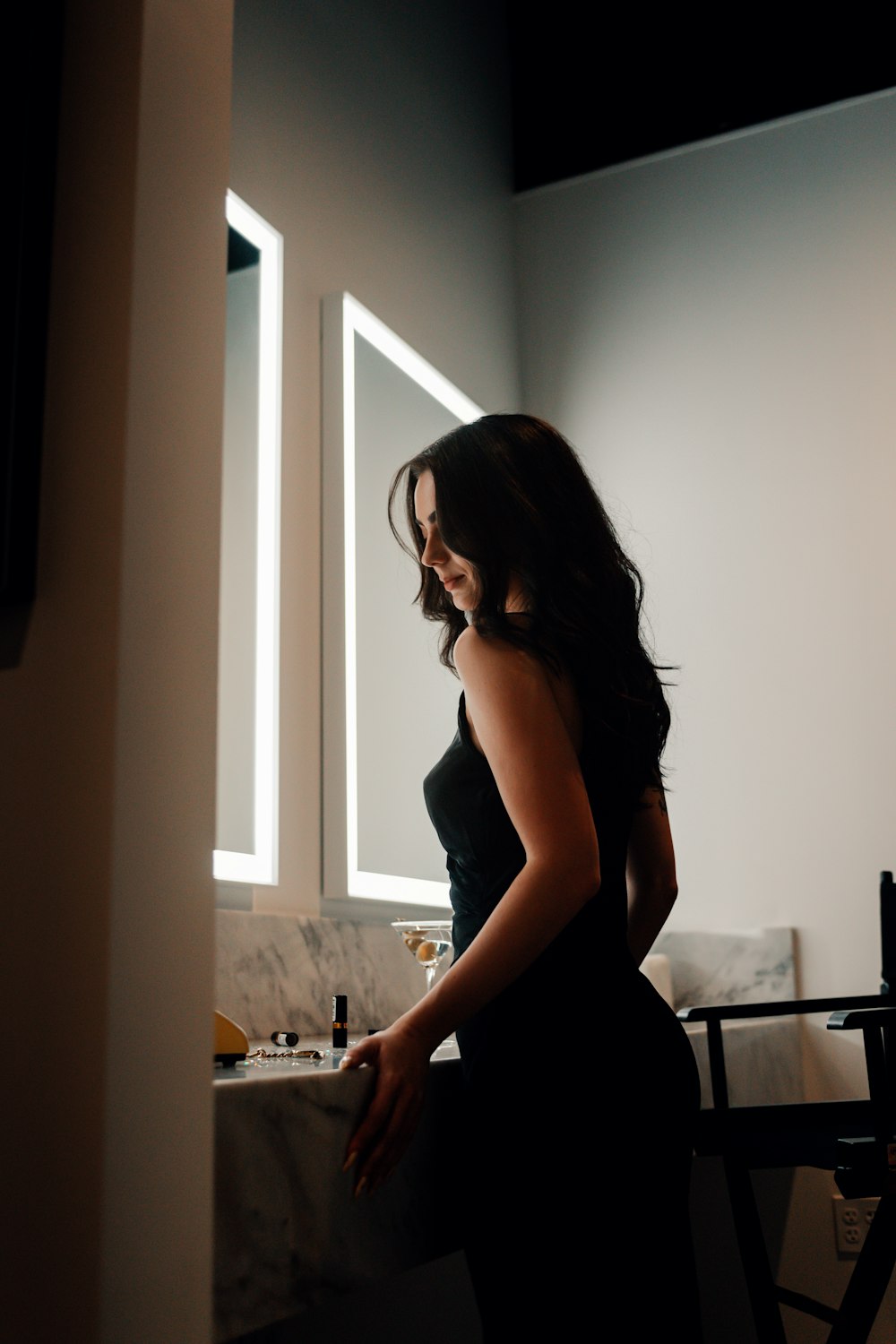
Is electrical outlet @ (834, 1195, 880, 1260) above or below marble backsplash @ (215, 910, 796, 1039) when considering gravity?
below

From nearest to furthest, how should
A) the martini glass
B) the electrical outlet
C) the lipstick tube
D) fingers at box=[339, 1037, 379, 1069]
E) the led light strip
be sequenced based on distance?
fingers at box=[339, 1037, 379, 1069], the lipstick tube, the martini glass, the led light strip, the electrical outlet

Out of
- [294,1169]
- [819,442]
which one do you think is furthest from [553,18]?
[294,1169]

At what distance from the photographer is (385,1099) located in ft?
3.44

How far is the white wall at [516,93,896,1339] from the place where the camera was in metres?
2.73

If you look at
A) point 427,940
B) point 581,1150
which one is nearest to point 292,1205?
point 581,1150

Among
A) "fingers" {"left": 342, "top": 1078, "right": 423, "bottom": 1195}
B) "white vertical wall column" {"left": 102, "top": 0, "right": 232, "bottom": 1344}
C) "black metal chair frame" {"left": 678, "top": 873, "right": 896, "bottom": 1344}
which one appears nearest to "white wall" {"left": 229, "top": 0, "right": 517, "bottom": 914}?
"black metal chair frame" {"left": 678, "top": 873, "right": 896, "bottom": 1344}

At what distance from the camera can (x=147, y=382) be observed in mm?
849

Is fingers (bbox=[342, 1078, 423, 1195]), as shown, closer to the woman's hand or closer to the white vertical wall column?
the woman's hand

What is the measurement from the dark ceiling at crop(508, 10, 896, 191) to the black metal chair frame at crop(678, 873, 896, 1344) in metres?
2.13

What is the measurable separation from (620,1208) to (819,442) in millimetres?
2193

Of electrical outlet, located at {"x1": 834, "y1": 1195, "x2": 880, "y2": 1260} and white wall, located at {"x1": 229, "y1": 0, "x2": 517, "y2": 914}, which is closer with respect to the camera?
white wall, located at {"x1": 229, "y1": 0, "x2": 517, "y2": 914}

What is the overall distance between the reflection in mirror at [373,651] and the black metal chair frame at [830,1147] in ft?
2.02

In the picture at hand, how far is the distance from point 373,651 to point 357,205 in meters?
0.92

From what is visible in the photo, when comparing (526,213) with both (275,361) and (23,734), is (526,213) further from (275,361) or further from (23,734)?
(23,734)
